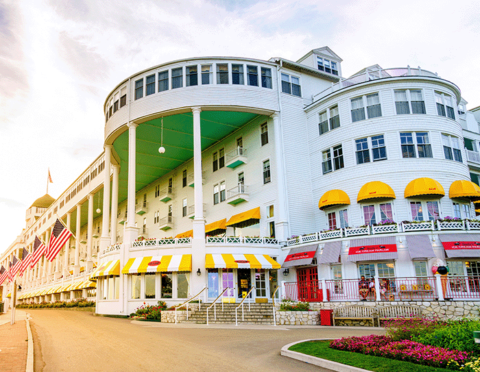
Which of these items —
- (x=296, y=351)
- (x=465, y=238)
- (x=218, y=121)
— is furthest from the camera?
(x=218, y=121)

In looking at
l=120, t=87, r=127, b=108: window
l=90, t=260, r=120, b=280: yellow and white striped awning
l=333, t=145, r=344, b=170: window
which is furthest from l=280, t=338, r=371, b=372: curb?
l=120, t=87, r=127, b=108: window

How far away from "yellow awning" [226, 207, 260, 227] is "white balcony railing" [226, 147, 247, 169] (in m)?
4.25

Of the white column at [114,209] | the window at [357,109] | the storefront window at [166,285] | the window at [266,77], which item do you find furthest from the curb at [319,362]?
the white column at [114,209]

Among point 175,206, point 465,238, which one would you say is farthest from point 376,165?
point 175,206

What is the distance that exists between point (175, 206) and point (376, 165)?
2388 cm

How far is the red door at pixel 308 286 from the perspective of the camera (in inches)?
944

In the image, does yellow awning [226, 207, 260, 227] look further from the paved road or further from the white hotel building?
the paved road

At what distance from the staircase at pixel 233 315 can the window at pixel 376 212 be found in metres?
8.81

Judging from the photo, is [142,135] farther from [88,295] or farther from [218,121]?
[88,295]

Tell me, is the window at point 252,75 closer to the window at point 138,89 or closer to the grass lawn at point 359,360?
the window at point 138,89

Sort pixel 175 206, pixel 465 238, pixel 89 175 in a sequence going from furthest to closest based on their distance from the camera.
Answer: pixel 89 175, pixel 175 206, pixel 465 238

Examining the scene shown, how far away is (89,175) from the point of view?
5709cm

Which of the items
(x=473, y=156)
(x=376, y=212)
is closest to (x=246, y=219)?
(x=376, y=212)

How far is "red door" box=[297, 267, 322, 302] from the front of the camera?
2397cm
